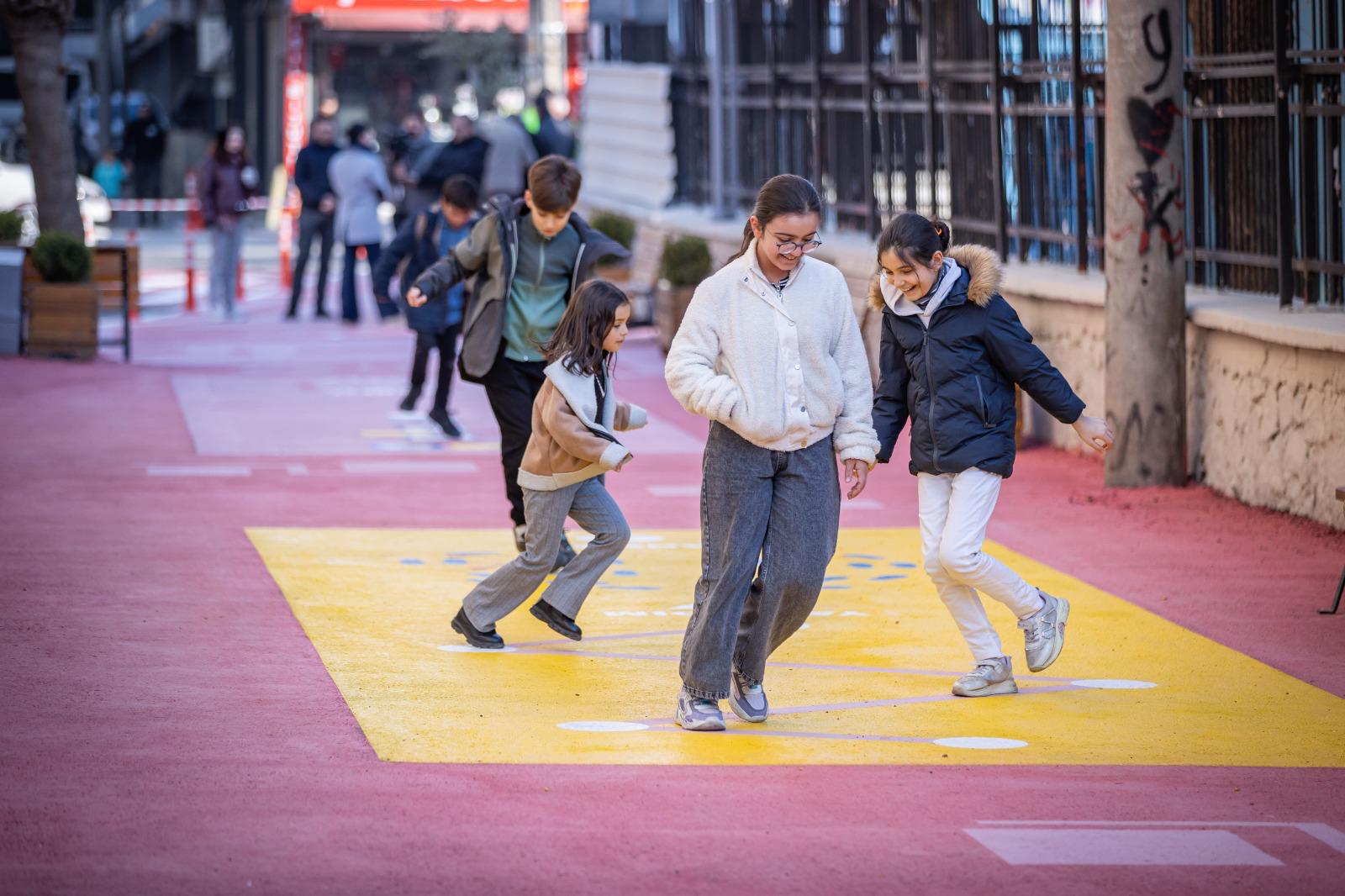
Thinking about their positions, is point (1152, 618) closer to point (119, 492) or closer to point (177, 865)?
point (177, 865)

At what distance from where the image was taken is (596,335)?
7672mm

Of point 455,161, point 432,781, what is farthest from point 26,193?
point 432,781

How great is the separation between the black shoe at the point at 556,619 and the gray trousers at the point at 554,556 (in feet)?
0.08

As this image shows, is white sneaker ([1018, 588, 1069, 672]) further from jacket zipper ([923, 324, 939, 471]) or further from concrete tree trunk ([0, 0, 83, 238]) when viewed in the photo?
concrete tree trunk ([0, 0, 83, 238])

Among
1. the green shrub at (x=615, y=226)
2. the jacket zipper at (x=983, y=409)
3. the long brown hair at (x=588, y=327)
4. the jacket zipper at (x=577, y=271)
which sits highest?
the green shrub at (x=615, y=226)

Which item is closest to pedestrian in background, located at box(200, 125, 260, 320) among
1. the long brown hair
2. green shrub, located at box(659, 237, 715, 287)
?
green shrub, located at box(659, 237, 715, 287)

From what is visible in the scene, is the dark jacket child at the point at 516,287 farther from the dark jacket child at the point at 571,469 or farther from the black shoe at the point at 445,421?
the black shoe at the point at 445,421

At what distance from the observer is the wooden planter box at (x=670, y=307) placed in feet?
62.4

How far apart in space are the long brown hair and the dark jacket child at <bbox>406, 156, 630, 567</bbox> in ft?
4.53

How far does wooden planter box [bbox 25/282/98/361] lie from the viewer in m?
18.5

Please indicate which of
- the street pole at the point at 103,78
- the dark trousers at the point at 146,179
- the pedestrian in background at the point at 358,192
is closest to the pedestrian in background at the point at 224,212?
the pedestrian in background at the point at 358,192

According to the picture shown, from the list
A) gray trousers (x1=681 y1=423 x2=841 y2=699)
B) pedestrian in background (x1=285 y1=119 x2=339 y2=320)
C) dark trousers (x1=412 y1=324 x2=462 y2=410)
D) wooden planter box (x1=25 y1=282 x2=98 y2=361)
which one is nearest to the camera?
gray trousers (x1=681 y1=423 x2=841 y2=699)

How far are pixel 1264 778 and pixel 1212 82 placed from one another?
23.5 feet

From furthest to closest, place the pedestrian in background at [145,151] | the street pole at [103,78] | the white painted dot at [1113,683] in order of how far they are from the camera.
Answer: the street pole at [103,78], the pedestrian in background at [145,151], the white painted dot at [1113,683]
